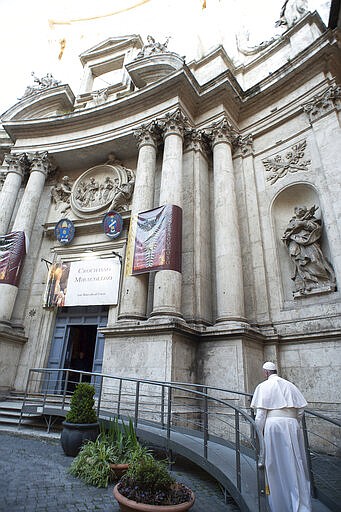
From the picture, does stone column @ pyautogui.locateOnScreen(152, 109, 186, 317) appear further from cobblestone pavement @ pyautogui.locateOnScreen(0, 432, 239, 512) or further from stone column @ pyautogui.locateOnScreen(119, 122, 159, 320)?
cobblestone pavement @ pyautogui.locateOnScreen(0, 432, 239, 512)

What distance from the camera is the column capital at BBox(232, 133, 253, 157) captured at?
11734mm

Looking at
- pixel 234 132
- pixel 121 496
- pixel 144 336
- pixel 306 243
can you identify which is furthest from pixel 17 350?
pixel 234 132

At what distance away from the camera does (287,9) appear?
1377 centimetres

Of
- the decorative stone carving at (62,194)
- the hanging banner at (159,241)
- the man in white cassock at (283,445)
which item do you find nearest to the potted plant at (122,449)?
the man in white cassock at (283,445)

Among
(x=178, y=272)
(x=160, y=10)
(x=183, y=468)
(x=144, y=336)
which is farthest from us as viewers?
(x=160, y=10)

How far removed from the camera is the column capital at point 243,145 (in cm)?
1173

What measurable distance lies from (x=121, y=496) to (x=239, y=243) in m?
7.56

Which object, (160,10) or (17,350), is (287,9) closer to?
(160,10)

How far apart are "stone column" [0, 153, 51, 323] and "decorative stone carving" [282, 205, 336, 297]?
923cm

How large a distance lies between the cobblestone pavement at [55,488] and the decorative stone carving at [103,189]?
29.5 feet

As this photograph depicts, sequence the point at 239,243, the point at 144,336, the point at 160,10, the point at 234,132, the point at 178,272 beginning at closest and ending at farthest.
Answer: the point at 144,336
the point at 178,272
the point at 239,243
the point at 234,132
the point at 160,10

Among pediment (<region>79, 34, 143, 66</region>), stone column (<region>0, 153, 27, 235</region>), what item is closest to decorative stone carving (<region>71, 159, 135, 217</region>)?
stone column (<region>0, 153, 27, 235</region>)

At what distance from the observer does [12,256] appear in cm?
1130

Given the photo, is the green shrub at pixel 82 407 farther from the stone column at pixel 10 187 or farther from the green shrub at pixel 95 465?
the stone column at pixel 10 187
